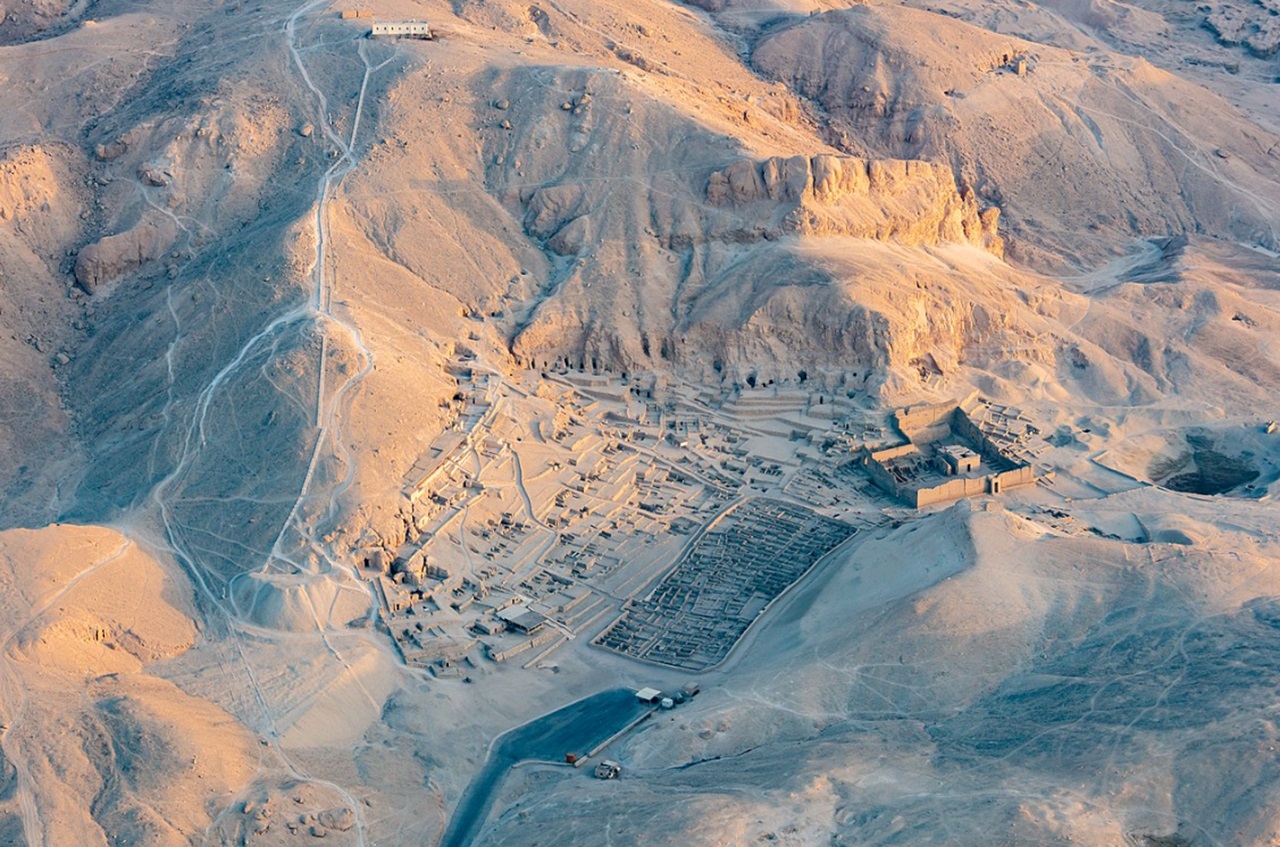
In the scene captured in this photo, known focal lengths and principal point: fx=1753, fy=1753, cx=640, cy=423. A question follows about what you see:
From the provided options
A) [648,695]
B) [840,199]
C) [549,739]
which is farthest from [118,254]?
[648,695]

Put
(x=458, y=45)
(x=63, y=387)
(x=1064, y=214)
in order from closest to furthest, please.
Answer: (x=63, y=387) → (x=458, y=45) → (x=1064, y=214)

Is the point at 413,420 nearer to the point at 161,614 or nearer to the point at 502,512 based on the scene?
the point at 502,512

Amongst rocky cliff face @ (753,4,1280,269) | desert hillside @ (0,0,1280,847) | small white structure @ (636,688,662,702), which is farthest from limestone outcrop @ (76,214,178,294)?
rocky cliff face @ (753,4,1280,269)

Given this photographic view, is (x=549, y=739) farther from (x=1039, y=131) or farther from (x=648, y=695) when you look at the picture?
(x=1039, y=131)

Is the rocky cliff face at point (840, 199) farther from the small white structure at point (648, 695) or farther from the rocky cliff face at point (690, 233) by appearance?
the small white structure at point (648, 695)

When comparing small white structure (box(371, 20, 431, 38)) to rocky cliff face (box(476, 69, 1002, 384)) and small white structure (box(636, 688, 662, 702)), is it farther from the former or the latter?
small white structure (box(636, 688, 662, 702))

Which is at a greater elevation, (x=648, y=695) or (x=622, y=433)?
(x=648, y=695)

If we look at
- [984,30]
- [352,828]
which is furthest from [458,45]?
[352,828]

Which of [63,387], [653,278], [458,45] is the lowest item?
[63,387]
